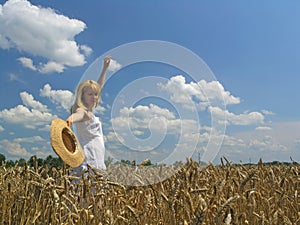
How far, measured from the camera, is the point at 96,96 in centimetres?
456

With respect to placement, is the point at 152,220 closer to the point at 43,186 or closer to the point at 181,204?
the point at 181,204

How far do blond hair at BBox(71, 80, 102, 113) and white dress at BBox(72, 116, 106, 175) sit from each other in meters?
0.40

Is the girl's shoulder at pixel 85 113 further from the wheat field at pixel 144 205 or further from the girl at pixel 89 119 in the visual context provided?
the wheat field at pixel 144 205

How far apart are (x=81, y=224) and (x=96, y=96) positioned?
7.94ft

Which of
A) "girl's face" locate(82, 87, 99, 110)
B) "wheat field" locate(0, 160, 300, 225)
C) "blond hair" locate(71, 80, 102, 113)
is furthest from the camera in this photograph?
"girl's face" locate(82, 87, 99, 110)

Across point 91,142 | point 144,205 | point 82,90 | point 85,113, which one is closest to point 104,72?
point 82,90

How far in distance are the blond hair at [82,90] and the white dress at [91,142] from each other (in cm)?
40

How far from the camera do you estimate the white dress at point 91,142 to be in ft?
16.5

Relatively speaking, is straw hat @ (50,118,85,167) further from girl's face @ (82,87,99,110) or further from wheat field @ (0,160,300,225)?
girl's face @ (82,87,99,110)

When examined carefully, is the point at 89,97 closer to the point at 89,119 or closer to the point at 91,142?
the point at 89,119

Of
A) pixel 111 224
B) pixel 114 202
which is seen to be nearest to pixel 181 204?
pixel 111 224

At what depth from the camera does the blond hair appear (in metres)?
4.34

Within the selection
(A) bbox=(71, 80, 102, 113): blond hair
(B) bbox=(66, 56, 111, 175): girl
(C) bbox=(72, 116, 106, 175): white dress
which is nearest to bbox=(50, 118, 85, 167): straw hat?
(B) bbox=(66, 56, 111, 175): girl

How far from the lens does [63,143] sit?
→ 383 cm
